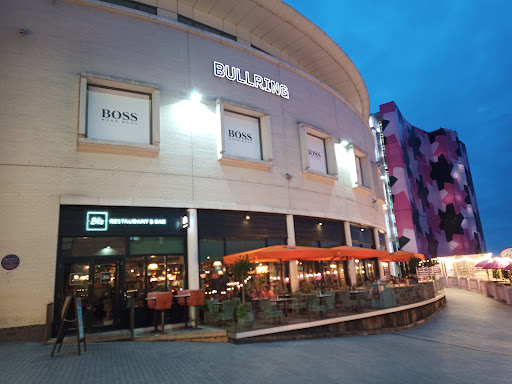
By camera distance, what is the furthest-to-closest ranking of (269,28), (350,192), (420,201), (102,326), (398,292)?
(420,201) → (350,192) → (269,28) → (398,292) → (102,326)

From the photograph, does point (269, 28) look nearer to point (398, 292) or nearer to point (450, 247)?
point (398, 292)

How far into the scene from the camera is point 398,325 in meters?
14.2

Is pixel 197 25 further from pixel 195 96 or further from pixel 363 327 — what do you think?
pixel 363 327

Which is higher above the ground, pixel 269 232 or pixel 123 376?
pixel 269 232

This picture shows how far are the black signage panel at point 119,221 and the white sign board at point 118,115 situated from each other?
95.2 inches

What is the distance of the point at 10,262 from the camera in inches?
392

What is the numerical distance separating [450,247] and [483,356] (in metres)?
49.0

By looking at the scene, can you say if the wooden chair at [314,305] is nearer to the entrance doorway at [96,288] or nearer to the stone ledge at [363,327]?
the stone ledge at [363,327]

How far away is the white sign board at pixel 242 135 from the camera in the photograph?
49.0 feet

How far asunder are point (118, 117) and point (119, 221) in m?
3.60

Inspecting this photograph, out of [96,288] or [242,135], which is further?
[242,135]

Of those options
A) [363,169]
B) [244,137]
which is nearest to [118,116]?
[244,137]

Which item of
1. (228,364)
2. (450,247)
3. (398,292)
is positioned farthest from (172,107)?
(450,247)

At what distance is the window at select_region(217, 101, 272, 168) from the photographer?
1444 centimetres
